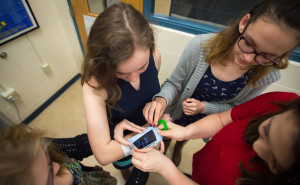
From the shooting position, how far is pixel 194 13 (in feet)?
4.64

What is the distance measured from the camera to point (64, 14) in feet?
5.72

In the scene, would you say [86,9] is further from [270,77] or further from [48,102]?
[270,77]

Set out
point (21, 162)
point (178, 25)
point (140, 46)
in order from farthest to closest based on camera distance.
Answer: point (178, 25) < point (140, 46) < point (21, 162)

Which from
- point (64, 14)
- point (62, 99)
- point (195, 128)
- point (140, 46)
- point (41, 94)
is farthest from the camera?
point (62, 99)

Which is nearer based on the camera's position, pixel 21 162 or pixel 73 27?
pixel 21 162

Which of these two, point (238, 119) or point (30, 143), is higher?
point (30, 143)

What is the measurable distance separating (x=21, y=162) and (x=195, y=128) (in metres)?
0.77

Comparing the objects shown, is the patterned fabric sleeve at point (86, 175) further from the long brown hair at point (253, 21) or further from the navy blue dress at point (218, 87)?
the long brown hair at point (253, 21)

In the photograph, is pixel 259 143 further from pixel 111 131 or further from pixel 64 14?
pixel 64 14

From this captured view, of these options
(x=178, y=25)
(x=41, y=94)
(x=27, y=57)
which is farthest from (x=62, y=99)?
(x=178, y=25)

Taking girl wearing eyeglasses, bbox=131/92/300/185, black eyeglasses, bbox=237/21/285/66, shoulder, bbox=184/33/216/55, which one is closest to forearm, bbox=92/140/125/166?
girl wearing eyeglasses, bbox=131/92/300/185

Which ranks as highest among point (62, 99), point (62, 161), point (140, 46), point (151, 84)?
point (140, 46)

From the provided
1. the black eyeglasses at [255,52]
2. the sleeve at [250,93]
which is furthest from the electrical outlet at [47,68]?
the black eyeglasses at [255,52]

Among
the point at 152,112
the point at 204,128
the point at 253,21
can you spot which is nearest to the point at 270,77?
the point at 253,21
